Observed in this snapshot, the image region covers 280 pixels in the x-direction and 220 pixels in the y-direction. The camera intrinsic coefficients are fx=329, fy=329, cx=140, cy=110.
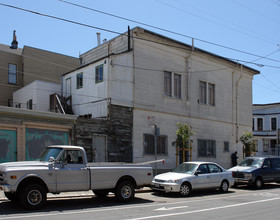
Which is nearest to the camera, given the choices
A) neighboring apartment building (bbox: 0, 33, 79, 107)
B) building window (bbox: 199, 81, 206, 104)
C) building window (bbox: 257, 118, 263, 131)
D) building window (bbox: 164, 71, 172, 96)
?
building window (bbox: 164, 71, 172, 96)

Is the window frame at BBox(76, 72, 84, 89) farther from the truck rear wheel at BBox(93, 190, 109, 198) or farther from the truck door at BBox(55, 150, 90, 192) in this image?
the truck door at BBox(55, 150, 90, 192)

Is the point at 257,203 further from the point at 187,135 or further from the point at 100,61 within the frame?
the point at 100,61

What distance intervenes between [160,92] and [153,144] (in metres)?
3.50

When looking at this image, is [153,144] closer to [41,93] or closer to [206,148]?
[206,148]

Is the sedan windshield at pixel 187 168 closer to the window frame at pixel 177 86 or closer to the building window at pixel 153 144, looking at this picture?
the building window at pixel 153 144

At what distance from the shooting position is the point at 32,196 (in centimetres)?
927

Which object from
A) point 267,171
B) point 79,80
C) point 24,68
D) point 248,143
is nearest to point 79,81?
point 79,80

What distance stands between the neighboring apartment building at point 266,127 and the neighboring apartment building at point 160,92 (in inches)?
960

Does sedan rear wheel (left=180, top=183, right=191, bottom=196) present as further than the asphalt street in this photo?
Yes

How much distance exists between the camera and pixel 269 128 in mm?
50906

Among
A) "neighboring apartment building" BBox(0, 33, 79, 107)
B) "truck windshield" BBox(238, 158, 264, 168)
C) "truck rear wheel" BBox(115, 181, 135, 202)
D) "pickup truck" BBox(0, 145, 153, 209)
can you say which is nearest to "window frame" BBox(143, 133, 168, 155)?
"truck windshield" BBox(238, 158, 264, 168)

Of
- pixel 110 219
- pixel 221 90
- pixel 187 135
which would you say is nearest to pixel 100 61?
pixel 187 135

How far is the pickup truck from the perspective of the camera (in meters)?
9.17

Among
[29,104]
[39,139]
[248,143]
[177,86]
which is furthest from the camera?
[248,143]
